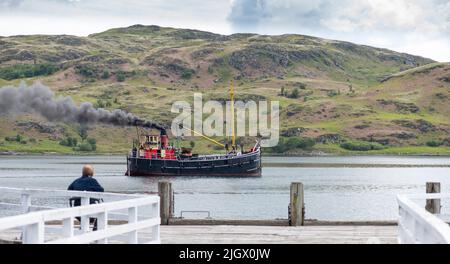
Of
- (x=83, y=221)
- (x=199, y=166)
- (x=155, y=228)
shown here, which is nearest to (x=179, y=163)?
(x=199, y=166)

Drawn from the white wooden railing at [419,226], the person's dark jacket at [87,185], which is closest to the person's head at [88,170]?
the person's dark jacket at [87,185]

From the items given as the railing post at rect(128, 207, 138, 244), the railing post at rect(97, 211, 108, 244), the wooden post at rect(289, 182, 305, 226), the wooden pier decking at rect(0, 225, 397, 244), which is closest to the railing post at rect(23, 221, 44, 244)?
the railing post at rect(97, 211, 108, 244)

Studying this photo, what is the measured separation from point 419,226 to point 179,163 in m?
155

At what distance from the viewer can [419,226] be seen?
1588 cm

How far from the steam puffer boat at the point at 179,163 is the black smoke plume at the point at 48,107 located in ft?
65.3

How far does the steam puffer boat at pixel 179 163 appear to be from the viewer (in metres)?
168

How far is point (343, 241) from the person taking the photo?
25.1 metres

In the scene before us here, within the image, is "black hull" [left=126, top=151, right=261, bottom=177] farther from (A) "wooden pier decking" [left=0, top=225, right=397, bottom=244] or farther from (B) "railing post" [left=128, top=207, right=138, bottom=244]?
(B) "railing post" [left=128, top=207, right=138, bottom=244]

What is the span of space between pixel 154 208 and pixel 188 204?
76163 millimetres

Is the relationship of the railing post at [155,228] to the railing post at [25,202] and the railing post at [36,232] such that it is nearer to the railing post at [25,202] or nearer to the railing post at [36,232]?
the railing post at [25,202]

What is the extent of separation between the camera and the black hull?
Answer: 168125mm
